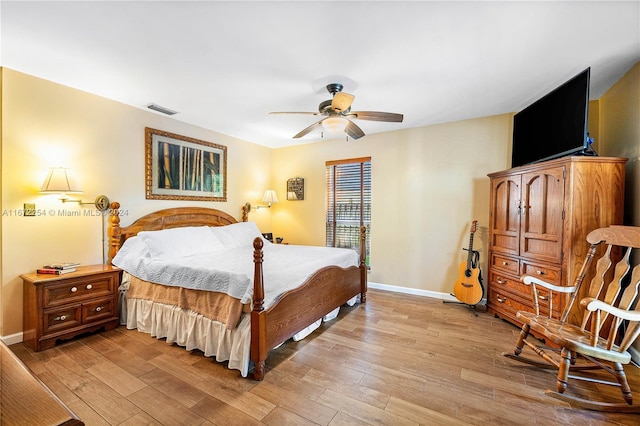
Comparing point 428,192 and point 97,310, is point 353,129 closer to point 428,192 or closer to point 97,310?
point 428,192

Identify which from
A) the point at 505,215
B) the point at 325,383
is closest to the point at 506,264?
the point at 505,215

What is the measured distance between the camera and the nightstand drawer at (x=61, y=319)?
2539mm

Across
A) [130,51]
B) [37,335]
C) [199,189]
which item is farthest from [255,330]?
[199,189]

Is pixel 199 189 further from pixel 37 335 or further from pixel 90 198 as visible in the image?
pixel 37 335

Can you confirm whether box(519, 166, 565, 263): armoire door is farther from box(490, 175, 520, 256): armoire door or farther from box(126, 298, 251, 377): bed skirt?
box(126, 298, 251, 377): bed skirt

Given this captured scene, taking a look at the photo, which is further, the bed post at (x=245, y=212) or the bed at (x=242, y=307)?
the bed post at (x=245, y=212)

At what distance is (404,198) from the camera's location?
4398mm

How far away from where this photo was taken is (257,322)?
212cm

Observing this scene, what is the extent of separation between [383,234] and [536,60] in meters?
2.90

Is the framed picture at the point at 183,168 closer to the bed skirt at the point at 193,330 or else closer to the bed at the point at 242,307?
the bed at the point at 242,307

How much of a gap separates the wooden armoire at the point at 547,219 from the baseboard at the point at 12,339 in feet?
16.3

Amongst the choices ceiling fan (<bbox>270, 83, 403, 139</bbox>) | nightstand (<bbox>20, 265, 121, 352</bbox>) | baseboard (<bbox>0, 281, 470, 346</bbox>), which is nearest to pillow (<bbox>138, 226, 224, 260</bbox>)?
nightstand (<bbox>20, 265, 121, 352</bbox>)

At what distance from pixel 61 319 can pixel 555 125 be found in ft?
17.2

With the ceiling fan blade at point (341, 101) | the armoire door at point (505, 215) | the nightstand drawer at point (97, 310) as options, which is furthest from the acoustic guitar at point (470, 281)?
the nightstand drawer at point (97, 310)
